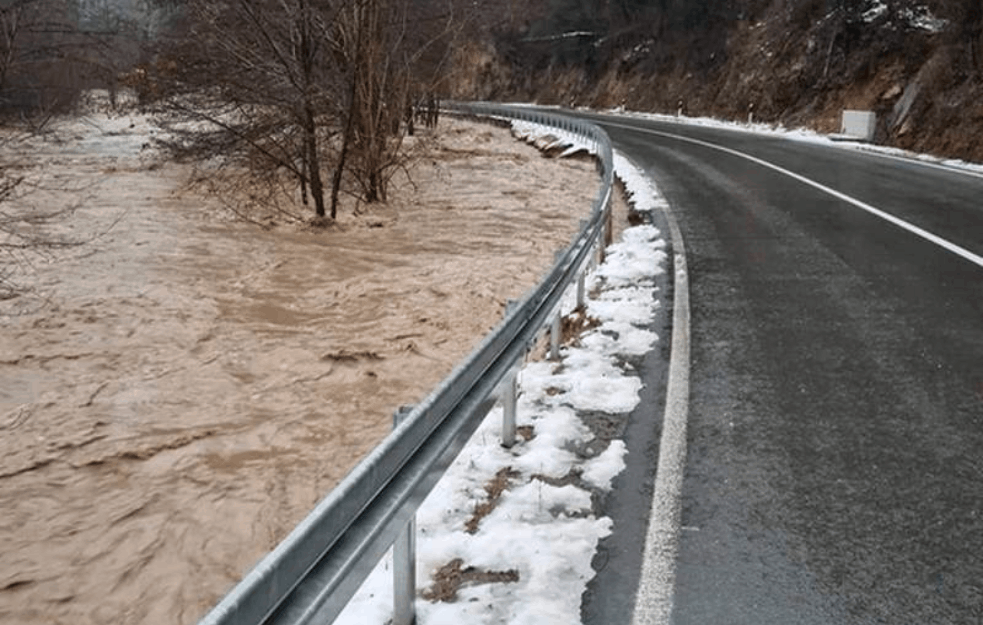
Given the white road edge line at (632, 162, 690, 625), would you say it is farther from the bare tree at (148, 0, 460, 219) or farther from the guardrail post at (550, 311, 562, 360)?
the bare tree at (148, 0, 460, 219)

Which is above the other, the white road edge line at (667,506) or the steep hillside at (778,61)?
the steep hillside at (778,61)

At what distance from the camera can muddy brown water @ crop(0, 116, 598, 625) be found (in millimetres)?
5680

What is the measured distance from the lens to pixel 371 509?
3.04 metres

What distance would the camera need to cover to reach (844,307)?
8.06 m

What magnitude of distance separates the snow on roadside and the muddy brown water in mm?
1761

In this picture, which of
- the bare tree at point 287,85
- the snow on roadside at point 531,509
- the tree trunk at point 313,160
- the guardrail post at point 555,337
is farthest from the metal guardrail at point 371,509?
the bare tree at point 287,85

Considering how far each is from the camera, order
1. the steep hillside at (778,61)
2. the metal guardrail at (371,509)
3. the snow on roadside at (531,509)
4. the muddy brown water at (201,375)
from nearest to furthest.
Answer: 1. the metal guardrail at (371,509)
2. the snow on roadside at (531,509)
3. the muddy brown water at (201,375)
4. the steep hillside at (778,61)

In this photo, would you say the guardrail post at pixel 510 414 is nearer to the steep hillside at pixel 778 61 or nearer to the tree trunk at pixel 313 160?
the tree trunk at pixel 313 160

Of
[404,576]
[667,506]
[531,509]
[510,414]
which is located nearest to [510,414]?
[510,414]

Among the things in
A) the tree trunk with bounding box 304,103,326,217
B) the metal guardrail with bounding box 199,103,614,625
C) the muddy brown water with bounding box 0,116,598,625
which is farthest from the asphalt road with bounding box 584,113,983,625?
the tree trunk with bounding box 304,103,326,217

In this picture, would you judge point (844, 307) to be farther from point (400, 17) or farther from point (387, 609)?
point (400, 17)

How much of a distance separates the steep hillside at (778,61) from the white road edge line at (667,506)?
1884 cm

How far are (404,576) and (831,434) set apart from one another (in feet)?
10.1

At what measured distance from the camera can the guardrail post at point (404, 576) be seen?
10.8 ft
